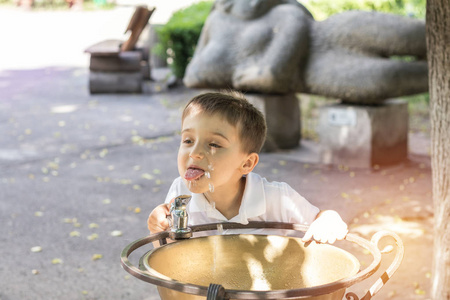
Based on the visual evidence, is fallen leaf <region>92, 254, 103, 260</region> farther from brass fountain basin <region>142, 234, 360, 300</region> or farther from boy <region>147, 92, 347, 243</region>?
brass fountain basin <region>142, 234, 360, 300</region>

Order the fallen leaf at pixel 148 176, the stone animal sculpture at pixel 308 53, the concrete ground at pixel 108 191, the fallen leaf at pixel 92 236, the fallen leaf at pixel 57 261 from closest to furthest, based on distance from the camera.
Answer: the concrete ground at pixel 108 191 < the fallen leaf at pixel 57 261 < the fallen leaf at pixel 92 236 < the stone animal sculpture at pixel 308 53 < the fallen leaf at pixel 148 176

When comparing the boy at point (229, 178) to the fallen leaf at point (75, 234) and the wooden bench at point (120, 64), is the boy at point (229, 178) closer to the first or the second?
the fallen leaf at point (75, 234)

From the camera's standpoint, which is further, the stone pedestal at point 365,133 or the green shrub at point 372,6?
the green shrub at point 372,6

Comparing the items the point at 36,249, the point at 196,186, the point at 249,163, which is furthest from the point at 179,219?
the point at 36,249

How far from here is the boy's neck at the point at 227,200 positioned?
7.38 ft

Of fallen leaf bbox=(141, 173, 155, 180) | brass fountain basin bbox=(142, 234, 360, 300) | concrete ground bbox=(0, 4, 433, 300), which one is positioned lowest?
fallen leaf bbox=(141, 173, 155, 180)

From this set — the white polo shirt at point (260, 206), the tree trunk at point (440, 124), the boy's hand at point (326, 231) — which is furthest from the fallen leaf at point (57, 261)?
the boy's hand at point (326, 231)

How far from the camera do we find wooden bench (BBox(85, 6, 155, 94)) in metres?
11.1

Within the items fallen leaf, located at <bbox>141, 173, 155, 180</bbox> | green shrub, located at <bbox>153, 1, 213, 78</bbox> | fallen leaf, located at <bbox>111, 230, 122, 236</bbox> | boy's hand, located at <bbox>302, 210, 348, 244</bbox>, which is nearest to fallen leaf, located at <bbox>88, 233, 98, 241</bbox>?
fallen leaf, located at <bbox>111, 230, 122, 236</bbox>

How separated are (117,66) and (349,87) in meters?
6.01

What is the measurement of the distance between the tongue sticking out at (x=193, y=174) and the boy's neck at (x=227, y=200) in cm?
29

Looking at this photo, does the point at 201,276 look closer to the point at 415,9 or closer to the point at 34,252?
the point at 34,252

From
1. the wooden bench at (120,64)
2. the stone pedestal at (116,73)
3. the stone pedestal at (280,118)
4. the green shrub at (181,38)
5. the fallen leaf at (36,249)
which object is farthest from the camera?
the stone pedestal at (116,73)

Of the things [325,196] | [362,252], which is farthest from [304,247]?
[325,196]
